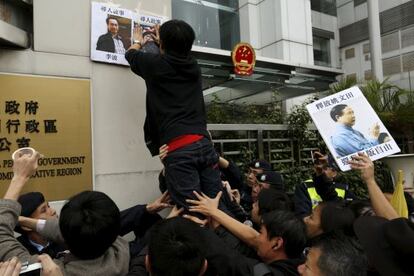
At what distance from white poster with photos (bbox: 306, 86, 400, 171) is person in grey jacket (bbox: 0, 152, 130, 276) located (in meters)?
→ 1.71

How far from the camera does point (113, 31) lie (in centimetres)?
313

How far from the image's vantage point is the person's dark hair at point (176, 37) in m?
2.46

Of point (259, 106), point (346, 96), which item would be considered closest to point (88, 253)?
point (346, 96)

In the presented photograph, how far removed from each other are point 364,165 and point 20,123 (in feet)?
7.82

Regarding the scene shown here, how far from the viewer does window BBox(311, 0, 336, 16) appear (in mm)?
13734

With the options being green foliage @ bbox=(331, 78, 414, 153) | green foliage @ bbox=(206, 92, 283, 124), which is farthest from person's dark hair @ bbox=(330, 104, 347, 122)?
green foliage @ bbox=(331, 78, 414, 153)

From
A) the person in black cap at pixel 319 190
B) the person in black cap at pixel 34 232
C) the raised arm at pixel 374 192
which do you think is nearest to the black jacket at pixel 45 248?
the person in black cap at pixel 34 232

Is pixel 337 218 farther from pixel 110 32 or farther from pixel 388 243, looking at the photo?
pixel 110 32

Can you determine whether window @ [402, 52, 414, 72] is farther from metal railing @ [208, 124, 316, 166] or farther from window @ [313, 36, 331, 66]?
metal railing @ [208, 124, 316, 166]

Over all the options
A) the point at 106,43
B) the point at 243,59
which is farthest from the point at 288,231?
the point at 243,59

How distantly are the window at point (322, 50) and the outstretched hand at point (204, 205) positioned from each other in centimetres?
1288

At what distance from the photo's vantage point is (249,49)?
5.08 meters

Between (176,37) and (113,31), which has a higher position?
(113,31)

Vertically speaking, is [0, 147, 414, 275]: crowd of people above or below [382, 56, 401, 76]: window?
below
